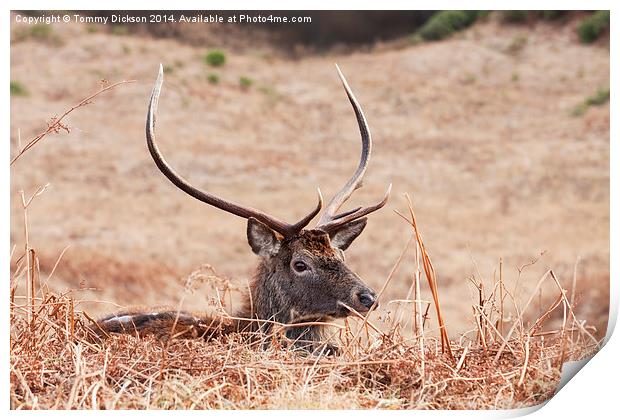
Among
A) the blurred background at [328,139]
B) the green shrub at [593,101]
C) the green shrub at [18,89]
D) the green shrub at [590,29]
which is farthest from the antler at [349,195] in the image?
the green shrub at [593,101]

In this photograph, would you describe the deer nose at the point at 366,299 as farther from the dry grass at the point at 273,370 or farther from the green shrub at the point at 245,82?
the green shrub at the point at 245,82

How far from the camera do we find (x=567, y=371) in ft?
17.7

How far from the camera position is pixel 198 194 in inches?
253

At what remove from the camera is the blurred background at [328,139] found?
2380 centimetres

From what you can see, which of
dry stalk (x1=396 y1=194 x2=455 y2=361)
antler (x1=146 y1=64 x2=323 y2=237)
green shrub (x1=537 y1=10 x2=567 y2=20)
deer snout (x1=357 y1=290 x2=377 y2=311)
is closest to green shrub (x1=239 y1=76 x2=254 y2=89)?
green shrub (x1=537 y1=10 x2=567 y2=20)

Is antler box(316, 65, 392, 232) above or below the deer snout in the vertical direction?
above

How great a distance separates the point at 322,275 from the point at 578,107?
95.2 feet

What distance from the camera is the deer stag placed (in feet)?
21.5

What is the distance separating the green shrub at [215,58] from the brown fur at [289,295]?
86.0ft

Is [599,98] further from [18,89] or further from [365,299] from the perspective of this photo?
[365,299]

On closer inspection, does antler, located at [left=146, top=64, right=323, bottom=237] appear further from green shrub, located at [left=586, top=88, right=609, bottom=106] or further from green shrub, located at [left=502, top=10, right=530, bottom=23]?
green shrub, located at [left=502, top=10, right=530, bottom=23]

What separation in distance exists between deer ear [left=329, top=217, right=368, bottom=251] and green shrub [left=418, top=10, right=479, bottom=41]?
83.5ft

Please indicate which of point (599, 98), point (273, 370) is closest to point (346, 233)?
point (273, 370)

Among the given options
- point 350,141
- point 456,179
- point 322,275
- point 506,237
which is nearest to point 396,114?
point 350,141
